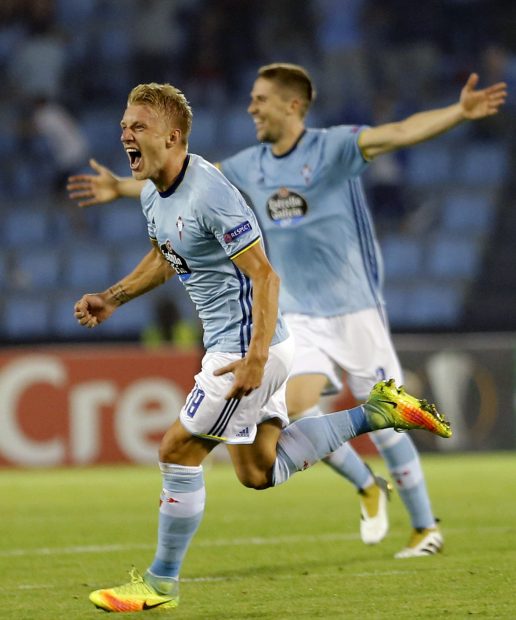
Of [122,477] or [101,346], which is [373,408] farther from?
[101,346]

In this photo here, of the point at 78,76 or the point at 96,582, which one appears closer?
the point at 96,582

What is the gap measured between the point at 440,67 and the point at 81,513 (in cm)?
1072

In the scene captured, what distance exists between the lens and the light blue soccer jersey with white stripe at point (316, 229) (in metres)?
7.00

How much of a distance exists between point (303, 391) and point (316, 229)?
0.82 m

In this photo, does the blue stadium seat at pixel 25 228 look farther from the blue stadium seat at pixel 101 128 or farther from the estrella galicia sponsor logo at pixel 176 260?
the estrella galicia sponsor logo at pixel 176 260

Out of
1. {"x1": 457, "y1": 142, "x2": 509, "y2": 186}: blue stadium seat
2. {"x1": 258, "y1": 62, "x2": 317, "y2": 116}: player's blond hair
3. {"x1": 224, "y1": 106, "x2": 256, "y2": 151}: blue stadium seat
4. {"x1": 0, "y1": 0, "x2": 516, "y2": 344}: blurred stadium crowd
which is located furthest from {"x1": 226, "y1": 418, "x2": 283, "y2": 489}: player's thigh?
{"x1": 457, "y1": 142, "x2": 509, "y2": 186}: blue stadium seat

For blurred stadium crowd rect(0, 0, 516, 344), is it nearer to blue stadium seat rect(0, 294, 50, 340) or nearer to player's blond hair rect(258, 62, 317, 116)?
blue stadium seat rect(0, 294, 50, 340)

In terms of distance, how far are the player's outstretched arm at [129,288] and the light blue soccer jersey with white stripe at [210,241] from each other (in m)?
0.31

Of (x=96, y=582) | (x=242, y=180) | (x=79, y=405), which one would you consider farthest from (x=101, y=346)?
(x=96, y=582)

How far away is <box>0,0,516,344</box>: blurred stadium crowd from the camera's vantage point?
16.2 metres

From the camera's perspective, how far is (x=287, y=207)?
23.1 ft

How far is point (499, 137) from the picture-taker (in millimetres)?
17531

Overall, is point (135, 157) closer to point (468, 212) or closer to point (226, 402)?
point (226, 402)

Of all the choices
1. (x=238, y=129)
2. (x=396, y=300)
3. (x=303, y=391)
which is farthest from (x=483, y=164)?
(x=303, y=391)
